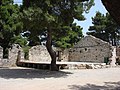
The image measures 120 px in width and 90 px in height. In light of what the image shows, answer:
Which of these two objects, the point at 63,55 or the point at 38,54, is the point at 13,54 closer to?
the point at 38,54

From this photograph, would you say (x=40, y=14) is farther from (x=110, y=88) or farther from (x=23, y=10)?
(x=110, y=88)

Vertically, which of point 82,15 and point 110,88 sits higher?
point 82,15

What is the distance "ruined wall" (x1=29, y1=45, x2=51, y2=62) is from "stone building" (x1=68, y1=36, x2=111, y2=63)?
4.42 meters

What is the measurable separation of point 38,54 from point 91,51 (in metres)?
6.60

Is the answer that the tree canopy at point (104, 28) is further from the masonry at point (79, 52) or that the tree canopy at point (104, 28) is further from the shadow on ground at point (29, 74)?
the shadow on ground at point (29, 74)

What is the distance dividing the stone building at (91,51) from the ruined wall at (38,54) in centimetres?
442

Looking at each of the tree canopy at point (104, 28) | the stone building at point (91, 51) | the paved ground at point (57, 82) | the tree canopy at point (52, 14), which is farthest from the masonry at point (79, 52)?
the tree canopy at point (104, 28)

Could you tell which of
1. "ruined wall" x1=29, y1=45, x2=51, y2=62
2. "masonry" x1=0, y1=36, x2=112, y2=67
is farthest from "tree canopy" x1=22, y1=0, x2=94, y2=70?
"ruined wall" x1=29, y1=45, x2=51, y2=62

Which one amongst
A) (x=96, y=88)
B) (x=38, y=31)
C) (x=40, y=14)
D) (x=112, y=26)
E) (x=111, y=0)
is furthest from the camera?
(x=112, y=26)

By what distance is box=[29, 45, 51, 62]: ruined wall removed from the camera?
28.4 metres

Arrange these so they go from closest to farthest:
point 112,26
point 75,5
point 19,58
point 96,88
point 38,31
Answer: point 96,88, point 75,5, point 38,31, point 19,58, point 112,26

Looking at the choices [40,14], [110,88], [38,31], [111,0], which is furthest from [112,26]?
[111,0]

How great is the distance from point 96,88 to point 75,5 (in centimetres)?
731

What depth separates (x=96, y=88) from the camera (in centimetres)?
1138
